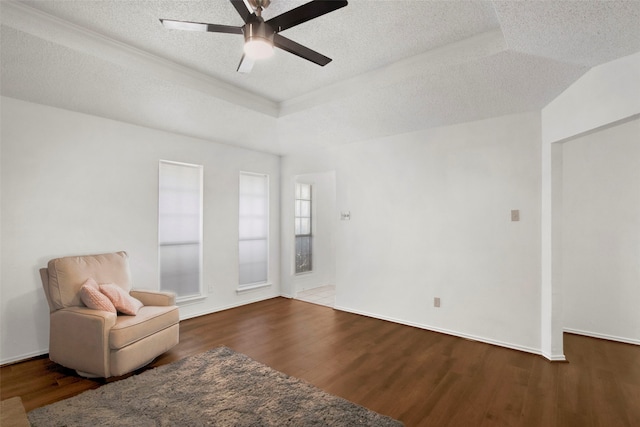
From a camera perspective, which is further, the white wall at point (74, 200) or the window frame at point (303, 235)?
the window frame at point (303, 235)

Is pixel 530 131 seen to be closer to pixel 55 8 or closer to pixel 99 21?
pixel 99 21

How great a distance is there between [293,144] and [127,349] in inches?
136

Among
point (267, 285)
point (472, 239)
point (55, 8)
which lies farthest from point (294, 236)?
point (55, 8)

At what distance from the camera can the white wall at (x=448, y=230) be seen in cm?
336

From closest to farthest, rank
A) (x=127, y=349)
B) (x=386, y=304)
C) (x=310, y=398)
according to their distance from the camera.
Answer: (x=310, y=398) → (x=127, y=349) → (x=386, y=304)

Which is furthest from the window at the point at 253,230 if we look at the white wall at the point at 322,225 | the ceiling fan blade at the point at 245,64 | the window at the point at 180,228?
the ceiling fan blade at the point at 245,64

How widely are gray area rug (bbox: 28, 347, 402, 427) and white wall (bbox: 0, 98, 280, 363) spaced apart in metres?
1.46

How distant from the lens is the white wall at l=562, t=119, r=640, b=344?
11.6ft

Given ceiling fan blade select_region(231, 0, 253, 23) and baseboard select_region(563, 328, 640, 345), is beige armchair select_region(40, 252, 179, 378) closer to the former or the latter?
ceiling fan blade select_region(231, 0, 253, 23)

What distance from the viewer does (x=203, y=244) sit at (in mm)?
4586

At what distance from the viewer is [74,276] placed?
115 inches

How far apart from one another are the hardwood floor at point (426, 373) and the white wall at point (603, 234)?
32 cm

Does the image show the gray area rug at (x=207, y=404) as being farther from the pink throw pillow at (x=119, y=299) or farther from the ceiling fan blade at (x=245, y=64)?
the ceiling fan blade at (x=245, y=64)

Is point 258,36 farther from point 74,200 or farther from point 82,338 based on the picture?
point 74,200
